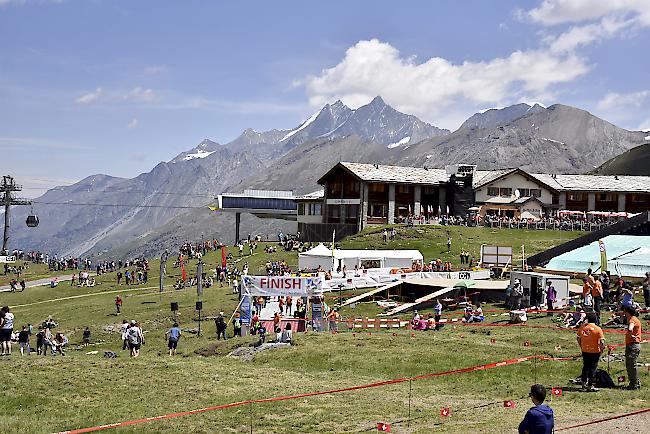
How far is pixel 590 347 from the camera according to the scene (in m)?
18.6

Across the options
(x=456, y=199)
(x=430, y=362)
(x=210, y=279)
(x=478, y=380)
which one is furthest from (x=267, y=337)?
(x=456, y=199)

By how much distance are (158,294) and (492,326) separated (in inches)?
1388

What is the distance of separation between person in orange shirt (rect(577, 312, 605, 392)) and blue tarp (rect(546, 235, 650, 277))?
1176 inches

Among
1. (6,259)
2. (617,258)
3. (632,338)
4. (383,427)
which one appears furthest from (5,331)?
(6,259)

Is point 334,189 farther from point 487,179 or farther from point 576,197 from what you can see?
point 576,197

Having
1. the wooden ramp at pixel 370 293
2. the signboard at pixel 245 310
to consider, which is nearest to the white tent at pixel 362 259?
the wooden ramp at pixel 370 293

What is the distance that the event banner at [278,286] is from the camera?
40.1 meters

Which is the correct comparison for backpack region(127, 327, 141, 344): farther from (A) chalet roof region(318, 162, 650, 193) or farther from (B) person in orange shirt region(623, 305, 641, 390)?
(A) chalet roof region(318, 162, 650, 193)

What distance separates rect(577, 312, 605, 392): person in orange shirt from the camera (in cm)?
1842

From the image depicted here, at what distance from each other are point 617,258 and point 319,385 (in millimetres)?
32917

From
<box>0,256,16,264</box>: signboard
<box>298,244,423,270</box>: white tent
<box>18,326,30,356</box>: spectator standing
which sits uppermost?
<box>298,244,423,270</box>: white tent

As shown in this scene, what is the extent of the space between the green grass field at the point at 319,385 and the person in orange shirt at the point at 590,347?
428 millimetres

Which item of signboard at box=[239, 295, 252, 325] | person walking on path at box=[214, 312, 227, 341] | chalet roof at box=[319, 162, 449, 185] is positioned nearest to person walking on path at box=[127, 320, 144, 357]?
person walking on path at box=[214, 312, 227, 341]

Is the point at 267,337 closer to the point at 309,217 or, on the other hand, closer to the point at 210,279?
the point at 210,279
